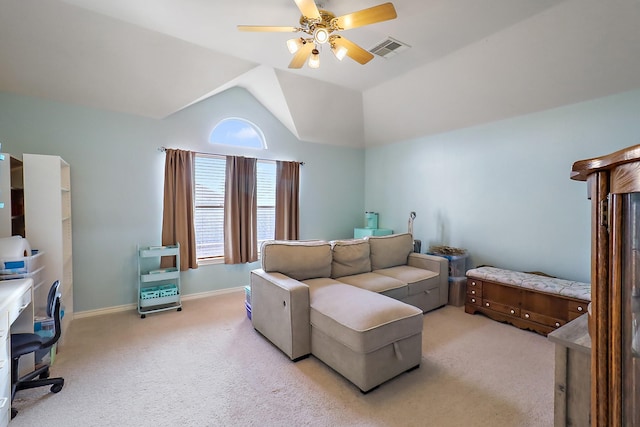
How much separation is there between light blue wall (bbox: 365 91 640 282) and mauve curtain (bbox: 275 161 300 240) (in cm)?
189

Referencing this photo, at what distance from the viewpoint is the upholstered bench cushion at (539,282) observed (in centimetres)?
276

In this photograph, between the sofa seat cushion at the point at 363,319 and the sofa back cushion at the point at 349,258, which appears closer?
the sofa seat cushion at the point at 363,319

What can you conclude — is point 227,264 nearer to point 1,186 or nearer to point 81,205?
point 81,205

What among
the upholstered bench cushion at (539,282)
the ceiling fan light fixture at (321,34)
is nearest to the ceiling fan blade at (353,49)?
the ceiling fan light fixture at (321,34)

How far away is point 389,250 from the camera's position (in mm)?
3834

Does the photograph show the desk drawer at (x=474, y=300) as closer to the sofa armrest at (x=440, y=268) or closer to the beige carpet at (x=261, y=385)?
the sofa armrest at (x=440, y=268)

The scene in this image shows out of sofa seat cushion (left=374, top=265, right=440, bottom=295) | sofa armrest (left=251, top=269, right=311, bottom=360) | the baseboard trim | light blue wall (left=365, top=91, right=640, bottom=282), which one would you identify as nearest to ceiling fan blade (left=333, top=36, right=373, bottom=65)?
sofa armrest (left=251, top=269, right=311, bottom=360)

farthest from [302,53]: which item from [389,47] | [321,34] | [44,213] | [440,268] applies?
[440,268]

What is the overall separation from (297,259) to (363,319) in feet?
3.66

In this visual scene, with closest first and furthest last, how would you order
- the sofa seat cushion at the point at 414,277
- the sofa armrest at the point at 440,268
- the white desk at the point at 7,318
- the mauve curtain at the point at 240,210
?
1. the white desk at the point at 7,318
2. the sofa seat cushion at the point at 414,277
3. the sofa armrest at the point at 440,268
4. the mauve curtain at the point at 240,210

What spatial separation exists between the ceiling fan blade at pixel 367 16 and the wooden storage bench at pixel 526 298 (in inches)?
116

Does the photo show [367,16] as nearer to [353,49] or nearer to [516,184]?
[353,49]

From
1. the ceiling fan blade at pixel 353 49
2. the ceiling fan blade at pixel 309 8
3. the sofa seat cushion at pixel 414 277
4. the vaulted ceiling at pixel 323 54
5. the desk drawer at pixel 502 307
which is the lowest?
the desk drawer at pixel 502 307

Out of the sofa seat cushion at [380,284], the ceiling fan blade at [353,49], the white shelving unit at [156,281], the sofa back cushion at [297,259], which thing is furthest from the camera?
the white shelving unit at [156,281]
